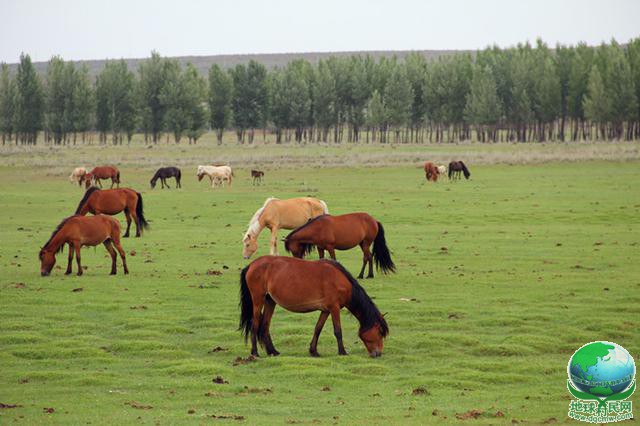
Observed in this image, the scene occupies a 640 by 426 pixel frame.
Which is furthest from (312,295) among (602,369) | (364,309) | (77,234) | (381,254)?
(77,234)

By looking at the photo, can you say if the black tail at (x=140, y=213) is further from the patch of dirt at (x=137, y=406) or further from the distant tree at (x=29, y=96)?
the distant tree at (x=29, y=96)

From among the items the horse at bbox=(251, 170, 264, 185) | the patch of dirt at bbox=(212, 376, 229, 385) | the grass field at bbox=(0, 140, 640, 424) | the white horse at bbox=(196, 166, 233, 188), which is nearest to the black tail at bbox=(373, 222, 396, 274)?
the grass field at bbox=(0, 140, 640, 424)

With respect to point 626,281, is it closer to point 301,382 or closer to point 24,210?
point 301,382

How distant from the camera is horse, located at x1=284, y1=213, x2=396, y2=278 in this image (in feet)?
58.3

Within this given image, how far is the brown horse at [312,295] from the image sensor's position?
485 inches

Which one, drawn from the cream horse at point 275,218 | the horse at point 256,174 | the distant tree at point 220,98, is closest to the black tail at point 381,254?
the cream horse at point 275,218

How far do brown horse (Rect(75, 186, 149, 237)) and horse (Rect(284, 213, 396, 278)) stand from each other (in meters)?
8.56

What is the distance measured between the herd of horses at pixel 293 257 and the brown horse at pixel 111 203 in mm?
26

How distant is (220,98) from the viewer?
352 ft

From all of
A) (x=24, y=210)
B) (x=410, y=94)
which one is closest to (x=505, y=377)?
(x=24, y=210)

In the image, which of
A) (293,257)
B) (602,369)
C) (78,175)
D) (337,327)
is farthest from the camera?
(78,175)

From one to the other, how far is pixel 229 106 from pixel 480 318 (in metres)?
95.6

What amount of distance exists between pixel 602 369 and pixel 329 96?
102 m

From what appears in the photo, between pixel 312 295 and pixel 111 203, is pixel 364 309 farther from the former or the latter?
pixel 111 203
